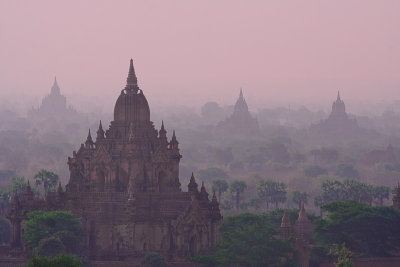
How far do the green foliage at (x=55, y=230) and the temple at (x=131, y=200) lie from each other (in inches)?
66.9

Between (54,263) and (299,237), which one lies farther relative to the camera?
(299,237)

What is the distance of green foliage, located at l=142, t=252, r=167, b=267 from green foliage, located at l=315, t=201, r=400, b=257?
51.9ft

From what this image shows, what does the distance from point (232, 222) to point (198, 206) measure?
824cm

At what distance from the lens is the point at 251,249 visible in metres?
99.4

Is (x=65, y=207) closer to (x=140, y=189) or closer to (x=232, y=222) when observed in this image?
(x=140, y=189)

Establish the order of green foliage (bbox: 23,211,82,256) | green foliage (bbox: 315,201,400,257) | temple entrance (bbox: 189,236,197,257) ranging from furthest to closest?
green foliage (bbox: 315,201,400,257) < temple entrance (bbox: 189,236,197,257) < green foliage (bbox: 23,211,82,256)

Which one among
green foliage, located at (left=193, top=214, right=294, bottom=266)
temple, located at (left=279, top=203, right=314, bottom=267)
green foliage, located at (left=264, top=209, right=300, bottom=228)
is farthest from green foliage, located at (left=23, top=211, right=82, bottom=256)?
green foliage, located at (left=264, top=209, right=300, bottom=228)

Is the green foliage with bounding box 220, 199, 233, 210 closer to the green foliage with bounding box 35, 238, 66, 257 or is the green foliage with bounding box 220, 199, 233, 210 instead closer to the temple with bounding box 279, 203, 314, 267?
the temple with bounding box 279, 203, 314, 267

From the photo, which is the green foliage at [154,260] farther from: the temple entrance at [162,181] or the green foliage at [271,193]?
the green foliage at [271,193]

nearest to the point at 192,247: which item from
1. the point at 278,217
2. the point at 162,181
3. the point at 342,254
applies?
the point at 162,181

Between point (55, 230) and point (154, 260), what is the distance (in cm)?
858

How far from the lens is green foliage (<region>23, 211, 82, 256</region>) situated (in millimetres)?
102500

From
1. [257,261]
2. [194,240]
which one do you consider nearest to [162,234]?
[194,240]

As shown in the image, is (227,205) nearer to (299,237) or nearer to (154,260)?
(299,237)
